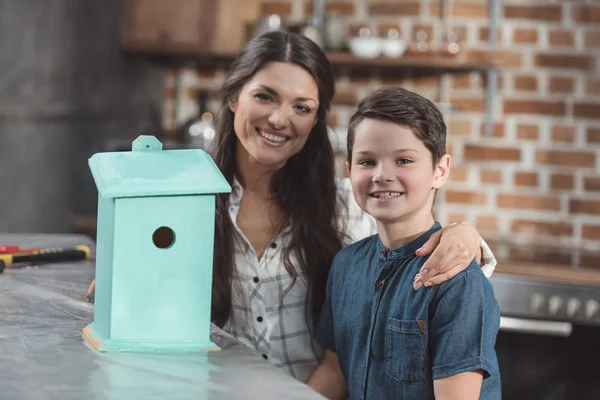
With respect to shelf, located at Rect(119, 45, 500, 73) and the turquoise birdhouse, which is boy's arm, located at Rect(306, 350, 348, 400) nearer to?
the turquoise birdhouse

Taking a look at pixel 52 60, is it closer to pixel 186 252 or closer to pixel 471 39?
pixel 471 39

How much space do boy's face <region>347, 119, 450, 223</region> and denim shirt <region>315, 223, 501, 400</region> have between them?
3.1 inches

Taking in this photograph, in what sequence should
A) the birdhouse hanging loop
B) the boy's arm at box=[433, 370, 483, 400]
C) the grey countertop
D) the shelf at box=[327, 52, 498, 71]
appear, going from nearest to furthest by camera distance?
the grey countertop < the birdhouse hanging loop < the boy's arm at box=[433, 370, 483, 400] < the shelf at box=[327, 52, 498, 71]

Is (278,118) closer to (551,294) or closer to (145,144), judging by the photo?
(145,144)

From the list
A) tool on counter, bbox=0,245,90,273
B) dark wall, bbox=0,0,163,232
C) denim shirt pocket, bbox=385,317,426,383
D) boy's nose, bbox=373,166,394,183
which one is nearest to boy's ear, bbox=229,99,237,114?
tool on counter, bbox=0,245,90,273

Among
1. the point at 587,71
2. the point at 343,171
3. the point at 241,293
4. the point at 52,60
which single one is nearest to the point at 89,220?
the point at 52,60

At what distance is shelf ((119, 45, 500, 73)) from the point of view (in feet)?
10.8

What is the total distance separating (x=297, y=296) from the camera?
1736 mm

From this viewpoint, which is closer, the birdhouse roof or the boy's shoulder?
the birdhouse roof

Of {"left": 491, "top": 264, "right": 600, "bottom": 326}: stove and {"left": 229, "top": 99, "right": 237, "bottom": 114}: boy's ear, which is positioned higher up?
{"left": 229, "top": 99, "right": 237, "bottom": 114}: boy's ear

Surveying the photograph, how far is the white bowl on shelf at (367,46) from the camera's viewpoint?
132 inches

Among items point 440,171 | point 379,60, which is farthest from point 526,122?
point 440,171

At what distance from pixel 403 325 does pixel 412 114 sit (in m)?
0.34

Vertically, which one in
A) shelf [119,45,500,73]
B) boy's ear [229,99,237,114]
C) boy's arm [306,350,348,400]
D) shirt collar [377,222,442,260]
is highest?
shelf [119,45,500,73]
